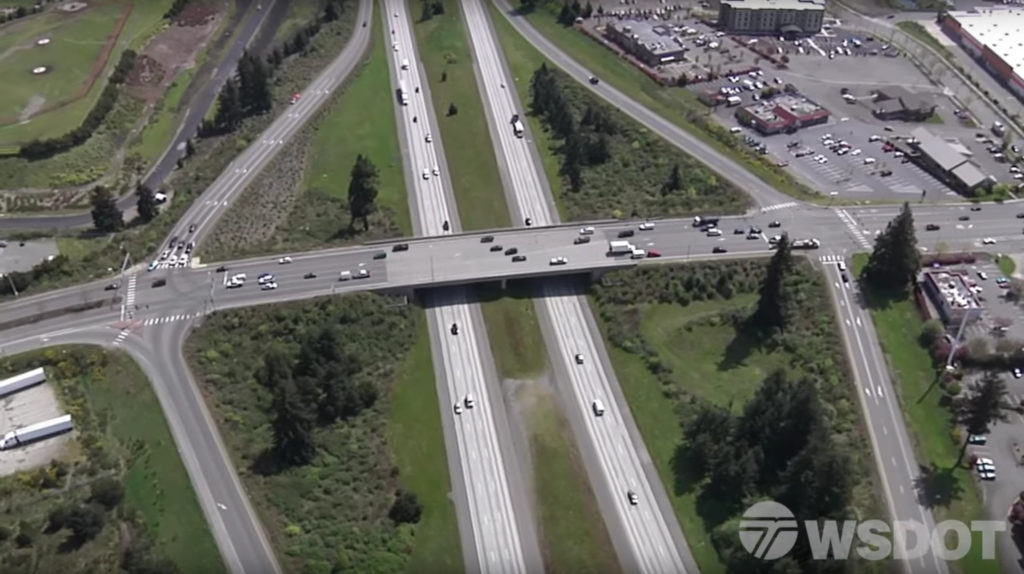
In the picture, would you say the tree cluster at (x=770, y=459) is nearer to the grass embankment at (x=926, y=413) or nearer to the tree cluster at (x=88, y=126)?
the grass embankment at (x=926, y=413)

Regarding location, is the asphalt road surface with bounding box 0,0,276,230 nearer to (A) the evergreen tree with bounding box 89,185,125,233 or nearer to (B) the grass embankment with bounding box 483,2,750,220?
(A) the evergreen tree with bounding box 89,185,125,233

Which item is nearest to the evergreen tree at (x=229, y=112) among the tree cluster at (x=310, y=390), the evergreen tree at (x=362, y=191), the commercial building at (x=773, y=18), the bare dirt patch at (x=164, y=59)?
the bare dirt patch at (x=164, y=59)

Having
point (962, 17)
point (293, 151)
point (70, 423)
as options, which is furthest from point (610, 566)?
point (962, 17)

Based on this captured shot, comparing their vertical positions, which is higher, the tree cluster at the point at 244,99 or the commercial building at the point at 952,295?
the tree cluster at the point at 244,99

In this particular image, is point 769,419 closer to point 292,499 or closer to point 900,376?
point 900,376

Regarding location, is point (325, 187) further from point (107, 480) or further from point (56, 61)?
point (56, 61)

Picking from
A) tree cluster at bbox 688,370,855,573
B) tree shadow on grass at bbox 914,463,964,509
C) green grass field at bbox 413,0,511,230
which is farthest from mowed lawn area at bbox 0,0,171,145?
tree shadow on grass at bbox 914,463,964,509
